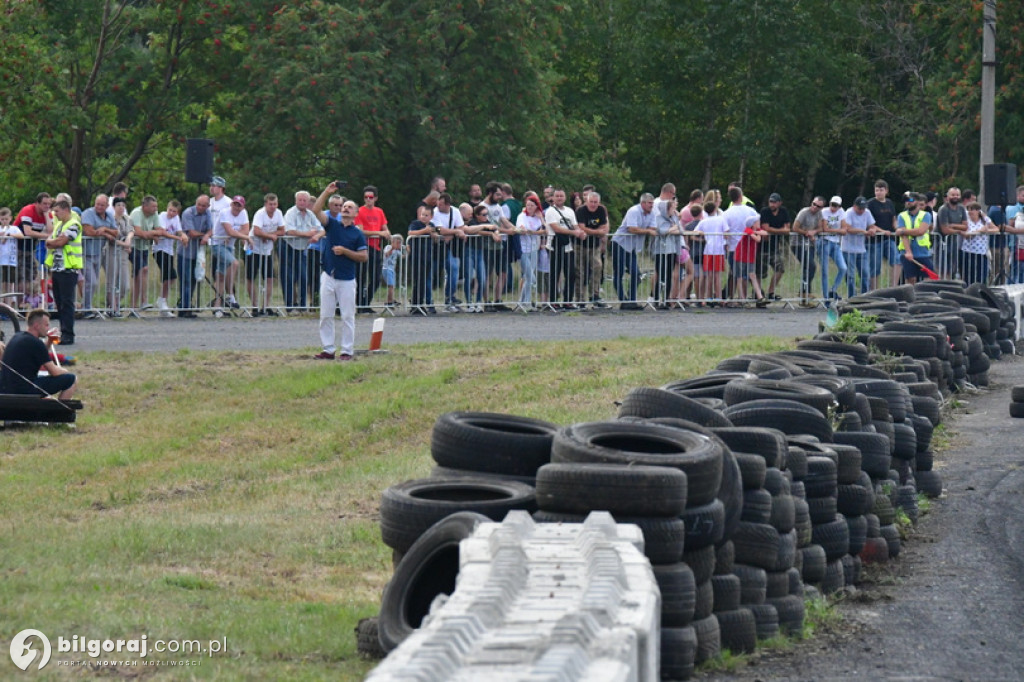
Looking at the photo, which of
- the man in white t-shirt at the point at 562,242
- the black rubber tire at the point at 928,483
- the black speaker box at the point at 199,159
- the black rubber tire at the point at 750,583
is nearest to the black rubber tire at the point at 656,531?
the black rubber tire at the point at 750,583

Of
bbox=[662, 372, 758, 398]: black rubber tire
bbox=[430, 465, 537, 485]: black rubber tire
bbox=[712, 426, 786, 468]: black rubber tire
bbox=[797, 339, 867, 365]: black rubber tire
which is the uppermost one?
bbox=[797, 339, 867, 365]: black rubber tire

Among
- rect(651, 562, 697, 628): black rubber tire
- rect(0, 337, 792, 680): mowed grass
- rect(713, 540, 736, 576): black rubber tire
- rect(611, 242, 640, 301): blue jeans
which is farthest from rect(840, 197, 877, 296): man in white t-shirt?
rect(651, 562, 697, 628): black rubber tire

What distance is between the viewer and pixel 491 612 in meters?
5.40

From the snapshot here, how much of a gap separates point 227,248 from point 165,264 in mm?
1041

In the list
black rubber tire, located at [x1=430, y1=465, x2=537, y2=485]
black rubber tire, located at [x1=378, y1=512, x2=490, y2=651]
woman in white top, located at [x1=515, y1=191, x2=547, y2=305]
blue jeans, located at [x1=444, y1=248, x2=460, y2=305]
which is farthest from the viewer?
woman in white top, located at [x1=515, y1=191, x2=547, y2=305]

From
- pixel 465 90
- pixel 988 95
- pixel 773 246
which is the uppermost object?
pixel 465 90

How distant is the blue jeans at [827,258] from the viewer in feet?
93.5

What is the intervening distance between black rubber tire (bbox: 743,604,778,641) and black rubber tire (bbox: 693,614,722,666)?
1.84 ft

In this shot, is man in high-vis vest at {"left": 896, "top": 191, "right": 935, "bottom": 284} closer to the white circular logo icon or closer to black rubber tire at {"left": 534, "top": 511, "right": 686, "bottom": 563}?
black rubber tire at {"left": 534, "top": 511, "right": 686, "bottom": 563}

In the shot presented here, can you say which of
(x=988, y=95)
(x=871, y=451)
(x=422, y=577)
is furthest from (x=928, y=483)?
(x=988, y=95)

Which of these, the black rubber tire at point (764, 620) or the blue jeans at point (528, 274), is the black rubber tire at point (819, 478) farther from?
the blue jeans at point (528, 274)

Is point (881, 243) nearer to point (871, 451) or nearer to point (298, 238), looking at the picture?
point (298, 238)

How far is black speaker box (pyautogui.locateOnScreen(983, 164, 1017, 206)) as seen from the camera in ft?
92.2

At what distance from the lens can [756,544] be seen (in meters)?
9.27
